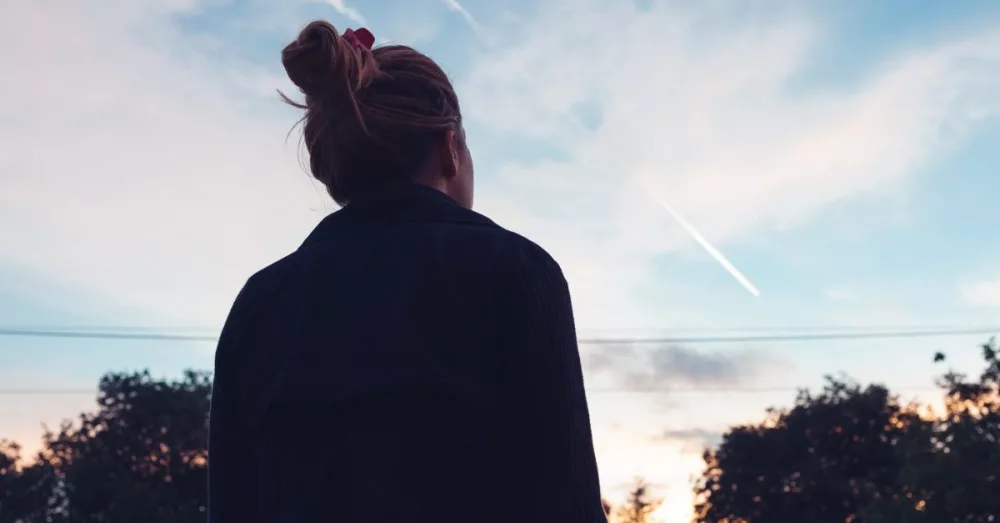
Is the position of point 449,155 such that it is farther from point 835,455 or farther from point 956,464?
point 835,455

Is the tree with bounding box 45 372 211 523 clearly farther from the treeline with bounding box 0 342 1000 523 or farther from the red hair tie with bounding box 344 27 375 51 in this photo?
the red hair tie with bounding box 344 27 375 51

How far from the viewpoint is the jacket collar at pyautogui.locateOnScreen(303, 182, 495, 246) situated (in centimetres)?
154

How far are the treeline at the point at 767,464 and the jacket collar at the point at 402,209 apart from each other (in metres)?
36.8

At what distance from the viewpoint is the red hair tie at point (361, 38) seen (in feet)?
5.47

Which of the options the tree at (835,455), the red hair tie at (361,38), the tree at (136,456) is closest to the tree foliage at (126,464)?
the tree at (136,456)

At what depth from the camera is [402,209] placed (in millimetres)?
1568

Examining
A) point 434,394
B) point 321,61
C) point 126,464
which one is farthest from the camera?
point 126,464

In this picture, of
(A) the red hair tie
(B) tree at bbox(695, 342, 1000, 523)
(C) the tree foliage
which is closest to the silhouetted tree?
(C) the tree foliage

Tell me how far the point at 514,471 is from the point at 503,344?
179 millimetres

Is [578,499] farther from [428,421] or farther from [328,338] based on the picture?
[328,338]

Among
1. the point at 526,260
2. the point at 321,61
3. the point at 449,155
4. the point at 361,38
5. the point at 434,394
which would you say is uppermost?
the point at 361,38

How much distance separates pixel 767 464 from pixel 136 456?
96.8ft

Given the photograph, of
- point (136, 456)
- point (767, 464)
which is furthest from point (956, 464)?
point (136, 456)

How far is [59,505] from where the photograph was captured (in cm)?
4450
